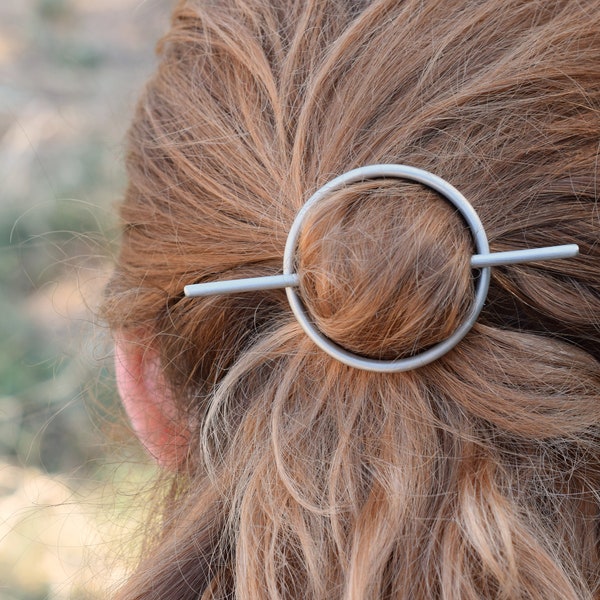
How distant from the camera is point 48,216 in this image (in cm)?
239

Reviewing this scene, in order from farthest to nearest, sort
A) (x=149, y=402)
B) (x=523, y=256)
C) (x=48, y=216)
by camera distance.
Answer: (x=48, y=216) → (x=149, y=402) → (x=523, y=256)

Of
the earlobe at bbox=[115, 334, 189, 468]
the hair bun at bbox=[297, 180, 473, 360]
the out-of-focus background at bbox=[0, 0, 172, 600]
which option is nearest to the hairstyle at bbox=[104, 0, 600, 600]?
the hair bun at bbox=[297, 180, 473, 360]

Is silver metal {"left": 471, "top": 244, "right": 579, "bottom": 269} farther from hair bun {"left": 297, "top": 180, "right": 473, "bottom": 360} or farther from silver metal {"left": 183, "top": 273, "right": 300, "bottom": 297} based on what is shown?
silver metal {"left": 183, "top": 273, "right": 300, "bottom": 297}

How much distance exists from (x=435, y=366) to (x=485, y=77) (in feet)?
0.98

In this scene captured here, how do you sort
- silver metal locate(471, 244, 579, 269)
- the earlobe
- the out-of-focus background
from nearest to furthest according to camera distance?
silver metal locate(471, 244, 579, 269), the earlobe, the out-of-focus background

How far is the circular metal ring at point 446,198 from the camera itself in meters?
0.68

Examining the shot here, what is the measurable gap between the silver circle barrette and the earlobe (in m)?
0.30

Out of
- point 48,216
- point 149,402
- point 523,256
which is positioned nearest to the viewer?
point 523,256

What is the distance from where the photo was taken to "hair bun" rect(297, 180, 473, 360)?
67 cm

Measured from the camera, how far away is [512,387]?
2.34ft

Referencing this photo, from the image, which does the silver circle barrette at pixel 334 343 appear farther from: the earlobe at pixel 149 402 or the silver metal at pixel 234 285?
the earlobe at pixel 149 402

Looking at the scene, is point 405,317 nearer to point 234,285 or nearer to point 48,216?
point 234,285

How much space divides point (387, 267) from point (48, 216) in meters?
1.96

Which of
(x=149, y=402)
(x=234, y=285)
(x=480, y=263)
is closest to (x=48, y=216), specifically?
(x=149, y=402)
